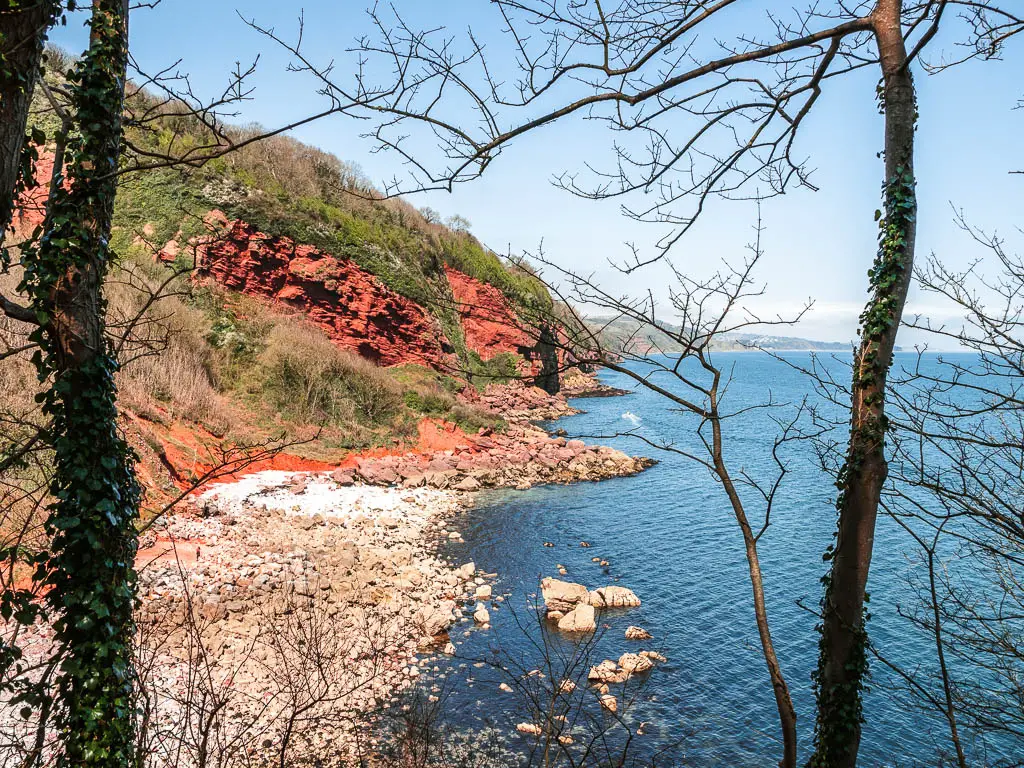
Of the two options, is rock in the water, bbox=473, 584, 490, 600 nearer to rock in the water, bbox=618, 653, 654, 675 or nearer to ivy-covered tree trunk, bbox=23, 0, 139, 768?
rock in the water, bbox=618, 653, 654, 675

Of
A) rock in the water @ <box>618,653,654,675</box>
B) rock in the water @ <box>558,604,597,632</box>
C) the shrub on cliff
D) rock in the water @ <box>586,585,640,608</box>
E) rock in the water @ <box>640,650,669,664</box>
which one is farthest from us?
the shrub on cliff

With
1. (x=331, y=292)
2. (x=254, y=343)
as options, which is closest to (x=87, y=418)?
(x=254, y=343)

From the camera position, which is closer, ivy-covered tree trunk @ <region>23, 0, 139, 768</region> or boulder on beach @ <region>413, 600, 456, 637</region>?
ivy-covered tree trunk @ <region>23, 0, 139, 768</region>

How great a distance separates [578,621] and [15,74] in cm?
1150

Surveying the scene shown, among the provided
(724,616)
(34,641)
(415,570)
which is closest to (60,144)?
(34,641)

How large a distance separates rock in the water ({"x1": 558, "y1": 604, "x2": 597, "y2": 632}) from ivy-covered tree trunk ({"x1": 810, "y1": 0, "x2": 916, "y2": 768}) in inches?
320

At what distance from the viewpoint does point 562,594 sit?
13016 mm

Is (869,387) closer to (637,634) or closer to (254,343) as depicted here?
(637,634)

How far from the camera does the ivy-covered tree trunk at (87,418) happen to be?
4340mm

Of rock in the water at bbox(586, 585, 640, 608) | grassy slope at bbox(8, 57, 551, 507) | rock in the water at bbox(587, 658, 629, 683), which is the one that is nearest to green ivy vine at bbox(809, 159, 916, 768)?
rock in the water at bbox(587, 658, 629, 683)

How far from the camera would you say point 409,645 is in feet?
35.8

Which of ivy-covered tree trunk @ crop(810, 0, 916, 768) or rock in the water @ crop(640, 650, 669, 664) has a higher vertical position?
ivy-covered tree trunk @ crop(810, 0, 916, 768)

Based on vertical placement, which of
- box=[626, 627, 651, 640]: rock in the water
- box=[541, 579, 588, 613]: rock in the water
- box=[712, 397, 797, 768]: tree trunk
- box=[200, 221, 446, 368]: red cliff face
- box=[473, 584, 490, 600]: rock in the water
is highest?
box=[200, 221, 446, 368]: red cliff face

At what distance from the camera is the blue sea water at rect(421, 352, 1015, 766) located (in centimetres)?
931
